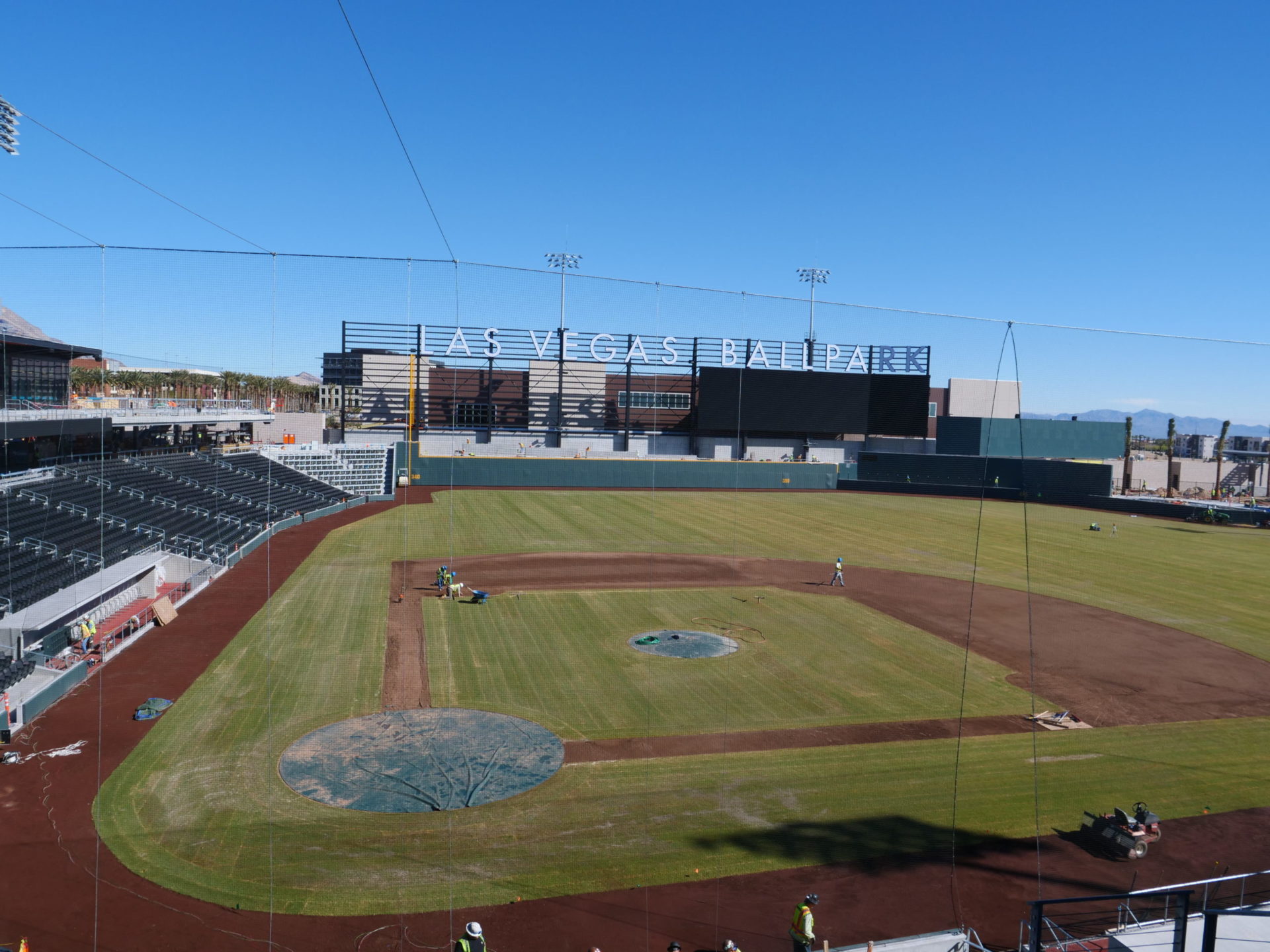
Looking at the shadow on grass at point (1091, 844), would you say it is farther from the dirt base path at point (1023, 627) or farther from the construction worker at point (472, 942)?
the construction worker at point (472, 942)

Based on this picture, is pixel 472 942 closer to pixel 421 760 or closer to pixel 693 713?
pixel 421 760

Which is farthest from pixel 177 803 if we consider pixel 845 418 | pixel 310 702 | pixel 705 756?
pixel 845 418

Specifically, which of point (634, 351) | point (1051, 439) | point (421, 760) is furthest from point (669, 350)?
point (421, 760)

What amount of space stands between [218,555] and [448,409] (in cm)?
3651

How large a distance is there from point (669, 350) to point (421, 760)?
55668mm

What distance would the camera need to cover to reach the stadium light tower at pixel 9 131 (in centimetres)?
1085

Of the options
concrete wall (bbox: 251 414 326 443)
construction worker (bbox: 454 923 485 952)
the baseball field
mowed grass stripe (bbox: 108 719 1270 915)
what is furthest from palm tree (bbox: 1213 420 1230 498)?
construction worker (bbox: 454 923 485 952)

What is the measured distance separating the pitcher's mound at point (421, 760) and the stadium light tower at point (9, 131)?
10779 mm

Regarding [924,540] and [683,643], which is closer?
[683,643]

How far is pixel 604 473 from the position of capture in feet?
200

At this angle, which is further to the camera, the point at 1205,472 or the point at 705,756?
the point at 1205,472

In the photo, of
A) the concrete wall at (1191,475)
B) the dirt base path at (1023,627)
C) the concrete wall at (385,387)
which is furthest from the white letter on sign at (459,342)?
the concrete wall at (1191,475)

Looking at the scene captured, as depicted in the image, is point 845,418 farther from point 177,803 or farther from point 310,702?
point 177,803

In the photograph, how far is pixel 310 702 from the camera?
17.5 metres
